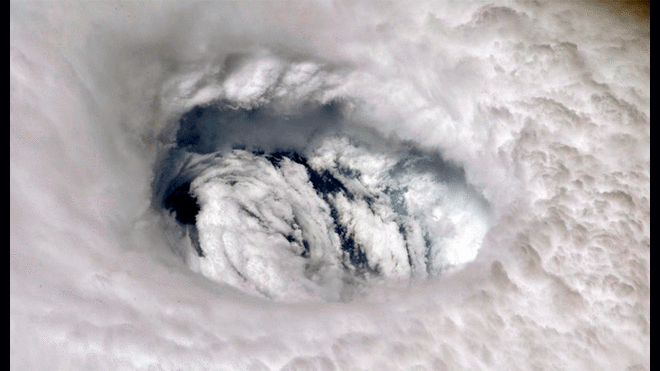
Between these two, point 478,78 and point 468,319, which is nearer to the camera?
point 468,319

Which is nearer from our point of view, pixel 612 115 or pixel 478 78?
pixel 612 115

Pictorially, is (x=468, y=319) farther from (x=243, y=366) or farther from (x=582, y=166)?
(x=243, y=366)

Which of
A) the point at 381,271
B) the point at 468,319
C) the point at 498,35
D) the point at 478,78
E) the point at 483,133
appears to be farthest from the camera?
the point at 381,271

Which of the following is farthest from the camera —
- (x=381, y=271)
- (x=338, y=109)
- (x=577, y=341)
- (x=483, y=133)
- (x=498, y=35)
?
(x=381, y=271)

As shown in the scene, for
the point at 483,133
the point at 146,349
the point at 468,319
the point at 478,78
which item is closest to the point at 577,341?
the point at 468,319

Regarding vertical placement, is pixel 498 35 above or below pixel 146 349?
above

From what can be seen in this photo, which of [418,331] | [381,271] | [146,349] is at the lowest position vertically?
[381,271]

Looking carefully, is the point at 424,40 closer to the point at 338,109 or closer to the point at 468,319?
the point at 338,109

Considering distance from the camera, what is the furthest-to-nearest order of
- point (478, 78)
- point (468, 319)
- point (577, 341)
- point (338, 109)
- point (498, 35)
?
point (338, 109), point (478, 78), point (498, 35), point (468, 319), point (577, 341)
